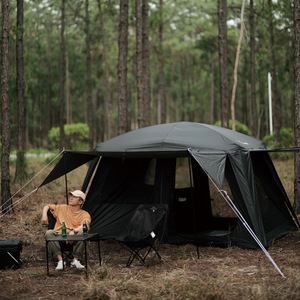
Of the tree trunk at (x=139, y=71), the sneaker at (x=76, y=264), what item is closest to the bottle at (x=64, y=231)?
the sneaker at (x=76, y=264)

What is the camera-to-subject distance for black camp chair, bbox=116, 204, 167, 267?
704 cm

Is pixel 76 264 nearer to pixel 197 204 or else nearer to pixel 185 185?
pixel 185 185

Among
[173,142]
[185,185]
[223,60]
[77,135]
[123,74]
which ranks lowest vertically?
[185,185]

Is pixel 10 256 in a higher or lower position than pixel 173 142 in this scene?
lower

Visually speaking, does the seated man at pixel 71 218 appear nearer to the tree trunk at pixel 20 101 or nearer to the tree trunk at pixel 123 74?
the tree trunk at pixel 123 74

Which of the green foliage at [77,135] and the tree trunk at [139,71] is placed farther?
the green foliage at [77,135]

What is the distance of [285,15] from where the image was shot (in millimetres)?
19859

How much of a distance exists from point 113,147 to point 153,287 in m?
3.38

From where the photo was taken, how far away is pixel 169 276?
632 cm

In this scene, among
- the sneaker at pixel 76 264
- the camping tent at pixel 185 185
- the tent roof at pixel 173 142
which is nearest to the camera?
the sneaker at pixel 76 264

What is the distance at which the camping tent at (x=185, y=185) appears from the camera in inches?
329

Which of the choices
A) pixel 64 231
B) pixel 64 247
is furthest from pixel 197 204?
pixel 64 231

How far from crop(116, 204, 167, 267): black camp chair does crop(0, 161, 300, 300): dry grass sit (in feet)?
0.75

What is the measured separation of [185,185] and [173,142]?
125 centimetres
